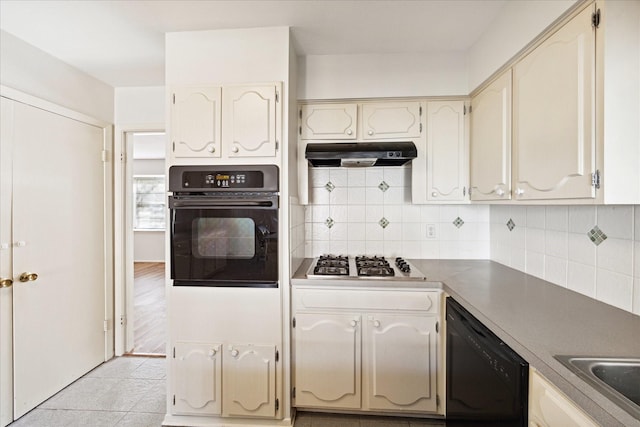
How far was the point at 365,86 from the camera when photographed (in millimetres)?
2201

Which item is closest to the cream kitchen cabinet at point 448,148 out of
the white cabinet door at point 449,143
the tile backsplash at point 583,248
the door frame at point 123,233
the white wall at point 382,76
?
the white cabinet door at point 449,143

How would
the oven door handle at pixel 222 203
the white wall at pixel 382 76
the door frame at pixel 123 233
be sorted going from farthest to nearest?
the door frame at pixel 123 233 → the white wall at pixel 382 76 → the oven door handle at pixel 222 203

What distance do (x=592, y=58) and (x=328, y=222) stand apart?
178 cm

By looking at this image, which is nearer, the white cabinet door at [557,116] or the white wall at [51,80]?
the white cabinet door at [557,116]

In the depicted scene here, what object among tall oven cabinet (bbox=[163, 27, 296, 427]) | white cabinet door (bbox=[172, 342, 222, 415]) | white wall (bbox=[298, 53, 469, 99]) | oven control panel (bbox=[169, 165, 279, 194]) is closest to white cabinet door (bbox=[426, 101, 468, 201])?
white wall (bbox=[298, 53, 469, 99])

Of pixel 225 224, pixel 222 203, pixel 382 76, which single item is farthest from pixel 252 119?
pixel 382 76

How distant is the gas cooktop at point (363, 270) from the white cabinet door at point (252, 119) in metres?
0.79

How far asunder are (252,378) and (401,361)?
2.90 feet

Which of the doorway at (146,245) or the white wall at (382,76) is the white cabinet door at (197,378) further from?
the white wall at (382,76)

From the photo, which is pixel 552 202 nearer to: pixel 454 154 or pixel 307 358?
pixel 454 154

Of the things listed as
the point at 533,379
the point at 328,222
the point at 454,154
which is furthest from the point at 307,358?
the point at 454,154

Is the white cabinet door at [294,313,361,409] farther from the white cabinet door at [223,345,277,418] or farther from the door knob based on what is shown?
the door knob

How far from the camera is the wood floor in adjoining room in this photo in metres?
3.06

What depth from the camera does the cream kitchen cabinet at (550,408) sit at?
82cm
